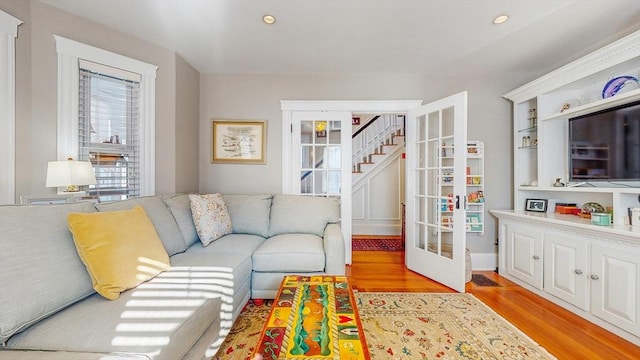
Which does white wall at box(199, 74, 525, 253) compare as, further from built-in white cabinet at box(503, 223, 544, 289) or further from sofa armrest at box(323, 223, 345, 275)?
sofa armrest at box(323, 223, 345, 275)

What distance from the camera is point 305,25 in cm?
219

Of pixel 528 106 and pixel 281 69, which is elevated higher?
pixel 281 69

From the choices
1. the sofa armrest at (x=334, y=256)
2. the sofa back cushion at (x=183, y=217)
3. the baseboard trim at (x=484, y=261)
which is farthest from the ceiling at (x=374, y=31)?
the baseboard trim at (x=484, y=261)

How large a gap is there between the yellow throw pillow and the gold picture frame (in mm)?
1702

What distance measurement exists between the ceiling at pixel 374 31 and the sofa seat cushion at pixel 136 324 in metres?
2.07

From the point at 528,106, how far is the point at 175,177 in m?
4.13

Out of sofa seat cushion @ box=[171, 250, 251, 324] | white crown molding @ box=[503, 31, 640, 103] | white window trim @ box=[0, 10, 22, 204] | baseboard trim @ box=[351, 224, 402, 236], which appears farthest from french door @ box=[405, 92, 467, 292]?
white window trim @ box=[0, 10, 22, 204]

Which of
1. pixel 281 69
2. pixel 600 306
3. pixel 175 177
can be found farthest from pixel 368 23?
pixel 600 306

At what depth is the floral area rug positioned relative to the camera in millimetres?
1607

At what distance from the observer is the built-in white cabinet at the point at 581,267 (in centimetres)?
172

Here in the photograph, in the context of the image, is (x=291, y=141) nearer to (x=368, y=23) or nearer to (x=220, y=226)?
(x=220, y=226)

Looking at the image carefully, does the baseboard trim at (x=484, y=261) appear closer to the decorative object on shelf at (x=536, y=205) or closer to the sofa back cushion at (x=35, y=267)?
the decorative object on shelf at (x=536, y=205)

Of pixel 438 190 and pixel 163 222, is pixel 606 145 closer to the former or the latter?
pixel 438 190

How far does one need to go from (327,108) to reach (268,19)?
4.15 feet
